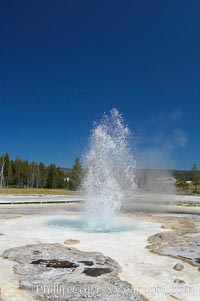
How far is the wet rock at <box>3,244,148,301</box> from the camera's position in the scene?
5.34 meters

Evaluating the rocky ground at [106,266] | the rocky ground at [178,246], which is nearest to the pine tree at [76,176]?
the rocky ground at [178,246]

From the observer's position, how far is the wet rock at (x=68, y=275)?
534 centimetres

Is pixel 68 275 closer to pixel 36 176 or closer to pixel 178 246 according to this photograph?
pixel 178 246

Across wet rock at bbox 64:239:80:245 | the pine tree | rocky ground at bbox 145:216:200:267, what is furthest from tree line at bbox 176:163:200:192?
wet rock at bbox 64:239:80:245

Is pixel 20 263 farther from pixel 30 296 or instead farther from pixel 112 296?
pixel 112 296

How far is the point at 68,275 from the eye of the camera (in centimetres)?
632

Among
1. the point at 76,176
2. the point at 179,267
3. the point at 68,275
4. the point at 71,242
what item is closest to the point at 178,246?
the point at 179,267

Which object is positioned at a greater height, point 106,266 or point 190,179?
point 190,179

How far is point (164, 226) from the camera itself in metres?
13.7

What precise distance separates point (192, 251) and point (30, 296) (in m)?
5.28

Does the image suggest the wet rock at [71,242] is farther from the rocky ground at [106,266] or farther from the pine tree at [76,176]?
the pine tree at [76,176]

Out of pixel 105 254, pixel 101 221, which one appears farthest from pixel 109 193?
pixel 105 254

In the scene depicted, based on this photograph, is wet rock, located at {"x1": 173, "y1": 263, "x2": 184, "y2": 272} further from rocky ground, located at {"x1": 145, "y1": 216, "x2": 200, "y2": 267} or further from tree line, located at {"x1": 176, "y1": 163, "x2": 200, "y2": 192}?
tree line, located at {"x1": 176, "y1": 163, "x2": 200, "y2": 192}

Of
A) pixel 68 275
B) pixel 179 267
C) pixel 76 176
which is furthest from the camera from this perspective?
pixel 76 176
